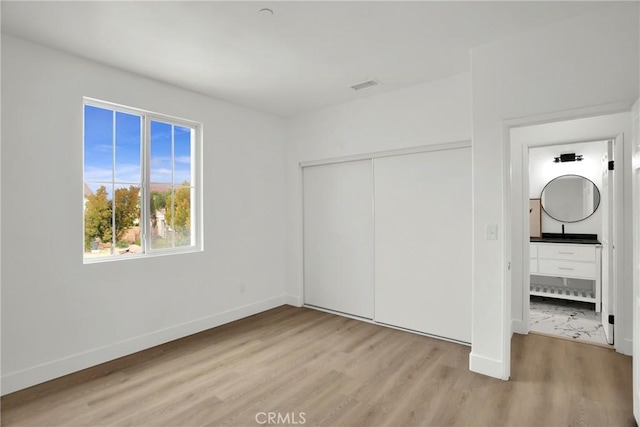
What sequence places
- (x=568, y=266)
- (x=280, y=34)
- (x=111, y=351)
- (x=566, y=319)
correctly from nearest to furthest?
(x=280, y=34)
(x=111, y=351)
(x=566, y=319)
(x=568, y=266)

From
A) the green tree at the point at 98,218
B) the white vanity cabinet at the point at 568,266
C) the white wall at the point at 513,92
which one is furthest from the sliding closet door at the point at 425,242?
the green tree at the point at 98,218

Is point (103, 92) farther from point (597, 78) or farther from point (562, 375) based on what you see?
point (562, 375)

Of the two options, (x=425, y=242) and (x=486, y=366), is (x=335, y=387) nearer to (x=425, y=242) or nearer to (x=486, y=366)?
(x=486, y=366)

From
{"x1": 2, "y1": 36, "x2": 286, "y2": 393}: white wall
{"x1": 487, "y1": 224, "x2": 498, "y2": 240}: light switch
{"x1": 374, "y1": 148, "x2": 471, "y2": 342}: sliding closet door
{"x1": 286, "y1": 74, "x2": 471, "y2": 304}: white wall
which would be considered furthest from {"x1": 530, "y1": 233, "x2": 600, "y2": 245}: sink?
{"x1": 2, "y1": 36, "x2": 286, "y2": 393}: white wall

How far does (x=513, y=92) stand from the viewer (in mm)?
2639

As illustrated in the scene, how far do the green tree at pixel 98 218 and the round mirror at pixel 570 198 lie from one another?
578cm

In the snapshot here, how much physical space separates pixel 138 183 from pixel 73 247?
2.78 ft

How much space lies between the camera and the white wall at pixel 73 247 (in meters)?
2.56

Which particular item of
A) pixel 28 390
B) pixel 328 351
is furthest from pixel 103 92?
pixel 328 351

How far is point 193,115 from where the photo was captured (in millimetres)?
3771

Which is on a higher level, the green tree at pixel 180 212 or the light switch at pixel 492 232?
the green tree at pixel 180 212

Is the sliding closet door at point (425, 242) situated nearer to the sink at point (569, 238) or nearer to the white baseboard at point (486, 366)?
the white baseboard at point (486, 366)

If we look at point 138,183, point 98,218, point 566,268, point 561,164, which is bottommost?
point 566,268

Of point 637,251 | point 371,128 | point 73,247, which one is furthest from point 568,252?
point 73,247
